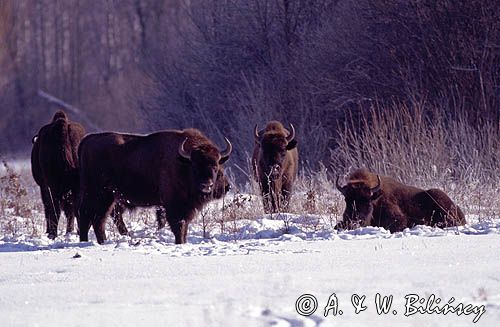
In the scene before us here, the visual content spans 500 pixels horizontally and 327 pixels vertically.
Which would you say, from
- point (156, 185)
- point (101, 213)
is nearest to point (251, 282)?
point (156, 185)

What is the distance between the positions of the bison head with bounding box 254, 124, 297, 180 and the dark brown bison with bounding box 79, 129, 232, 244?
356cm

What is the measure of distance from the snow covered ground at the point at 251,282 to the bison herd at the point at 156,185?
1.82 metres

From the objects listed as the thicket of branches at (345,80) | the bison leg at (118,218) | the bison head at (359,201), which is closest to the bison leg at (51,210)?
the bison leg at (118,218)

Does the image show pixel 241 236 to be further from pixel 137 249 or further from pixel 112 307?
pixel 112 307

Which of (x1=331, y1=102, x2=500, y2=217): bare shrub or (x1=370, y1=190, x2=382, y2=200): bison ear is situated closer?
(x1=370, y1=190, x2=382, y2=200): bison ear

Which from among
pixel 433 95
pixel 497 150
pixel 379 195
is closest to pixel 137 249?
pixel 379 195

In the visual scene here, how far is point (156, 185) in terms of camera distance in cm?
1273

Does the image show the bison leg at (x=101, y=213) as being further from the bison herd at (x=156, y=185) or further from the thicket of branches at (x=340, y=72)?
the thicket of branches at (x=340, y=72)

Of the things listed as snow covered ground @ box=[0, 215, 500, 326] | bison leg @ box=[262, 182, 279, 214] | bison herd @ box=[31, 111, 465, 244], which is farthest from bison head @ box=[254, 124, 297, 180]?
snow covered ground @ box=[0, 215, 500, 326]

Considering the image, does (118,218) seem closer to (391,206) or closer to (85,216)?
(85,216)

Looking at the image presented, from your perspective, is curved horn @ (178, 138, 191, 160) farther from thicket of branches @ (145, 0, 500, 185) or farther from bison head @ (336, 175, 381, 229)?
thicket of branches @ (145, 0, 500, 185)

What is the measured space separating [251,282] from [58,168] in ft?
22.8

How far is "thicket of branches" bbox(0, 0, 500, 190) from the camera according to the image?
65.8 feet

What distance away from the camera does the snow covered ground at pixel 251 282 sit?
6.56 m
